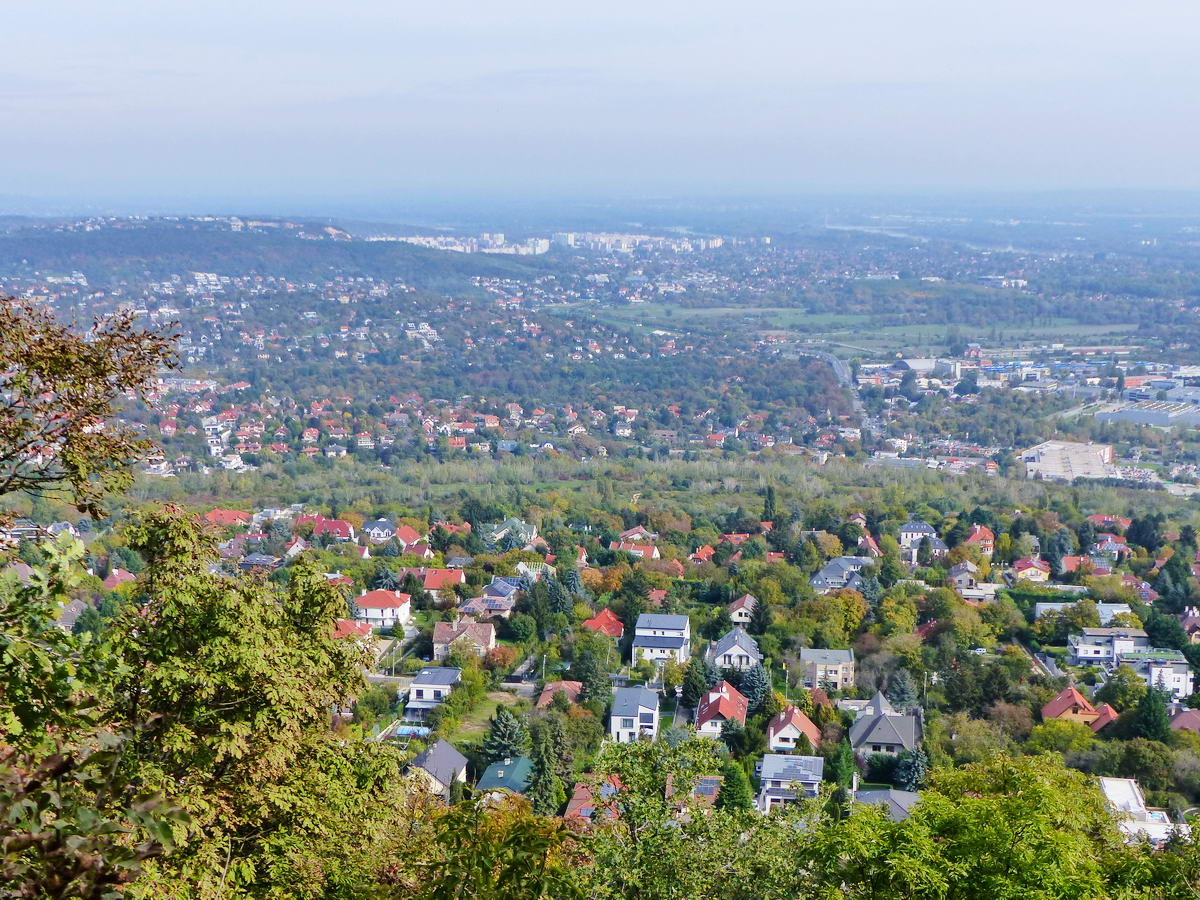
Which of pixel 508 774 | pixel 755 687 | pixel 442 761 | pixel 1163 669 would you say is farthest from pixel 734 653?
pixel 1163 669

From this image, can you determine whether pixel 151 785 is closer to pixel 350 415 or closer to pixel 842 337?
pixel 350 415

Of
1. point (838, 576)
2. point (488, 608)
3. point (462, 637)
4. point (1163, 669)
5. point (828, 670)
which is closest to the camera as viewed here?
point (1163, 669)

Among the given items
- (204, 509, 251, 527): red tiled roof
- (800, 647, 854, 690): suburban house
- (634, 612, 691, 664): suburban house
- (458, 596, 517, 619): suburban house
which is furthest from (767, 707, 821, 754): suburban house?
(204, 509, 251, 527): red tiled roof

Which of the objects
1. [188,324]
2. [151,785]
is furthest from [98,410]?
[188,324]

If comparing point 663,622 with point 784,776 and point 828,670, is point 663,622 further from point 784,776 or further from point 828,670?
point 784,776

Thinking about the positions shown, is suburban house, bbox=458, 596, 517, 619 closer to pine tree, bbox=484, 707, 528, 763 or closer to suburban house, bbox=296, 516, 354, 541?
pine tree, bbox=484, 707, 528, 763
